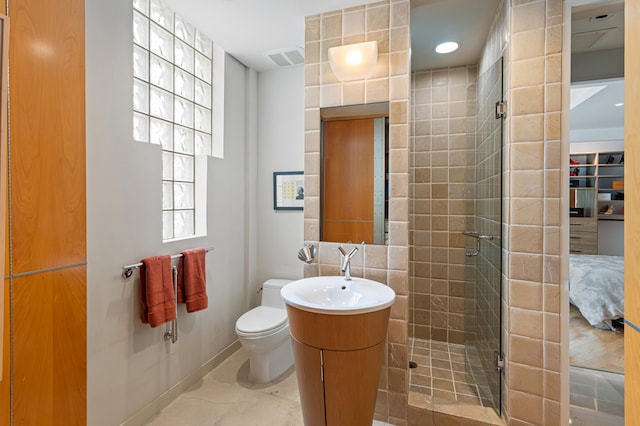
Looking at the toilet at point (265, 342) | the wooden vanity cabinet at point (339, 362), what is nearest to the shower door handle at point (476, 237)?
the wooden vanity cabinet at point (339, 362)

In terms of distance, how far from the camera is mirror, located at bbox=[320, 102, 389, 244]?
1882mm

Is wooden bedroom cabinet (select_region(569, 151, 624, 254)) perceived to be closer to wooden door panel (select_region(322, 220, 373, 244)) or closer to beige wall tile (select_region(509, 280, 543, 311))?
beige wall tile (select_region(509, 280, 543, 311))

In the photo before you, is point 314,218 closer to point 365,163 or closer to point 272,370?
point 365,163

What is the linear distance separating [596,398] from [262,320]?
7.34 feet

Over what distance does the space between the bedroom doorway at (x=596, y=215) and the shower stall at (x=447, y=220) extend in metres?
0.67

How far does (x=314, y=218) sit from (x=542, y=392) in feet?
5.10

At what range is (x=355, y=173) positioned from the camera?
1976 mm

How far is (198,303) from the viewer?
210cm

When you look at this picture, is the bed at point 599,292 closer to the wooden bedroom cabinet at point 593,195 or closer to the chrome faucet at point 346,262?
the wooden bedroom cabinet at point 593,195

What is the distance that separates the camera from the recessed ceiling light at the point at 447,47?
2.27 m

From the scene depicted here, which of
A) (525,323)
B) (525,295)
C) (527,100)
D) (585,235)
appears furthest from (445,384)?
(585,235)

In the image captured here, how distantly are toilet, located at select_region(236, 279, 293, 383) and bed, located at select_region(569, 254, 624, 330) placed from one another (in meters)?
3.02

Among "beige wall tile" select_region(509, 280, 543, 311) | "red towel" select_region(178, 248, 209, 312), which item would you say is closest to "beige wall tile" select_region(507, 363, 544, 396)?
"beige wall tile" select_region(509, 280, 543, 311)

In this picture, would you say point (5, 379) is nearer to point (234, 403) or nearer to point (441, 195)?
point (234, 403)
